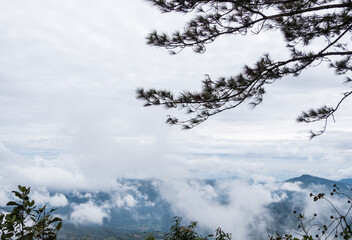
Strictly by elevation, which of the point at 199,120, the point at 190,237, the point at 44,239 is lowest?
the point at 190,237

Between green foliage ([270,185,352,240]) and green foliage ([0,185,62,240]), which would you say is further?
green foliage ([270,185,352,240])

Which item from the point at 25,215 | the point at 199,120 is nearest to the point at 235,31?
the point at 199,120

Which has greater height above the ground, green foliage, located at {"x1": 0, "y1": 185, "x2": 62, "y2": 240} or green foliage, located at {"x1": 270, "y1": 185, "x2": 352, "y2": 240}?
green foliage, located at {"x1": 0, "y1": 185, "x2": 62, "y2": 240}

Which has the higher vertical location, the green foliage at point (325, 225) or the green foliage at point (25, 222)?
the green foliage at point (25, 222)

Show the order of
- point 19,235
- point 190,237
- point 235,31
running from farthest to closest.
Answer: point 235,31, point 190,237, point 19,235

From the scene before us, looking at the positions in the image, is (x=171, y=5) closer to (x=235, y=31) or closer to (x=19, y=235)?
(x=235, y=31)

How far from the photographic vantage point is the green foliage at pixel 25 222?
2309 mm

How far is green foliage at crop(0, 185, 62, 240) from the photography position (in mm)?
2309

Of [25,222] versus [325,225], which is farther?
[325,225]

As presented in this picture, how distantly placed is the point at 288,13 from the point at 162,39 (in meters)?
2.42

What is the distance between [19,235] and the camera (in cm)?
236

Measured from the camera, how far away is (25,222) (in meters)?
2.46

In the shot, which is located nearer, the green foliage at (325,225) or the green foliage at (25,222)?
the green foliage at (25,222)

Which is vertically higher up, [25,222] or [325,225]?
[25,222]
